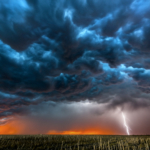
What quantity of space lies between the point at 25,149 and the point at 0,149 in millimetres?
5020

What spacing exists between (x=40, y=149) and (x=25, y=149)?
8.80 ft

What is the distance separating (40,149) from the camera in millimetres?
21672

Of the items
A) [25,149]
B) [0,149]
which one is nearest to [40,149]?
[25,149]

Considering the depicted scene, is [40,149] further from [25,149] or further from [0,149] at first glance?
[0,149]

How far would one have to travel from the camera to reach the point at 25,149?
21.1 m

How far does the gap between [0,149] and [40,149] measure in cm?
756

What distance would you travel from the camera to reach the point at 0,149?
70.9ft
